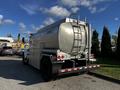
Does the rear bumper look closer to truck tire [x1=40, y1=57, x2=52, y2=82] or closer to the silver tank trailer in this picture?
truck tire [x1=40, y1=57, x2=52, y2=82]

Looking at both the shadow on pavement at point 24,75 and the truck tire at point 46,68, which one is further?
the shadow on pavement at point 24,75

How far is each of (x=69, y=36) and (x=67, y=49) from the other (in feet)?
2.17

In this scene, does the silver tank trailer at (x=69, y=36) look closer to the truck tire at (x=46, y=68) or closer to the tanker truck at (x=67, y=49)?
the tanker truck at (x=67, y=49)

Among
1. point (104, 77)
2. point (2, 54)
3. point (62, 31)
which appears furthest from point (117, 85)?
point (2, 54)

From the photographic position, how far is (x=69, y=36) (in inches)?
319

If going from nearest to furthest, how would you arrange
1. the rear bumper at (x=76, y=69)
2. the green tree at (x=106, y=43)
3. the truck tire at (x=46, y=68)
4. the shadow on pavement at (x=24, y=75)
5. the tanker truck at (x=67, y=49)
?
the rear bumper at (x=76, y=69) → the tanker truck at (x=67, y=49) → the truck tire at (x=46, y=68) → the shadow on pavement at (x=24, y=75) → the green tree at (x=106, y=43)

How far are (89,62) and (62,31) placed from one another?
2.44 metres

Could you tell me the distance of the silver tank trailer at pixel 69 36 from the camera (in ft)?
26.0

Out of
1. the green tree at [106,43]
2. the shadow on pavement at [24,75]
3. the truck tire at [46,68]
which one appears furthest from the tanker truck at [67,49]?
the green tree at [106,43]

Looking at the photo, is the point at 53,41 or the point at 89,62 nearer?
the point at 53,41

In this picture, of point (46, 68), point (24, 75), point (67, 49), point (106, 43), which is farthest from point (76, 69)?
point (106, 43)

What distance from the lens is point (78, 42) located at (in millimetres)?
8422

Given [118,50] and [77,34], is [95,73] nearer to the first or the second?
[77,34]

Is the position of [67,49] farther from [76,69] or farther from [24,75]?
[24,75]
